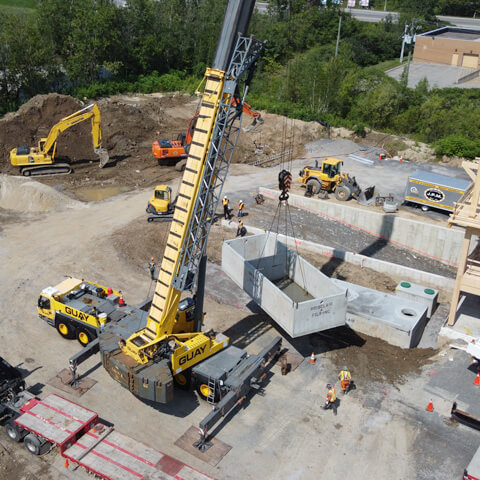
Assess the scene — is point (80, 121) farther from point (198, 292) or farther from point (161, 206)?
point (198, 292)

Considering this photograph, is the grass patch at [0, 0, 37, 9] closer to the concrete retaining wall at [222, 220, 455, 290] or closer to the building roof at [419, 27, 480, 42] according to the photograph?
the building roof at [419, 27, 480, 42]

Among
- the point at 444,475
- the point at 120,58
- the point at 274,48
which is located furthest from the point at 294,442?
the point at 274,48

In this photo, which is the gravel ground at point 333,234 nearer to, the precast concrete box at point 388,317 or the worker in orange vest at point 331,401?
the precast concrete box at point 388,317

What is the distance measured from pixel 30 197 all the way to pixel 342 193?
2013cm

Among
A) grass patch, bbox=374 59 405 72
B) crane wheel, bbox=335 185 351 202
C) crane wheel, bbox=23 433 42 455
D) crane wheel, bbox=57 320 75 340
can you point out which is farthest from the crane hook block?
grass patch, bbox=374 59 405 72

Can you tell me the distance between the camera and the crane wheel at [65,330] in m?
21.0

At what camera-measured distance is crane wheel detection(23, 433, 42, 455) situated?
51.2 feet

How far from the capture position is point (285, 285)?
22.7 metres

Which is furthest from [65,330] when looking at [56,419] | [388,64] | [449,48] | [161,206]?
[449,48]

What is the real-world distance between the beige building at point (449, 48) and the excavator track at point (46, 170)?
57.5 m

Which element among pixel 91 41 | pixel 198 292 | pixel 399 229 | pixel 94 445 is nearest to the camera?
pixel 94 445

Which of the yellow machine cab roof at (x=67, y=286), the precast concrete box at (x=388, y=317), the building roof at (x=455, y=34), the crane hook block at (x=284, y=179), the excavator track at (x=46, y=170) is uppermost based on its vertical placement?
the building roof at (x=455, y=34)

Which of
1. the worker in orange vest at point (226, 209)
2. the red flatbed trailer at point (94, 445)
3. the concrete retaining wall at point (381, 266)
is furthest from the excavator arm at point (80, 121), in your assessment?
the red flatbed trailer at point (94, 445)

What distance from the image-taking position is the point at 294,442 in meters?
16.5
